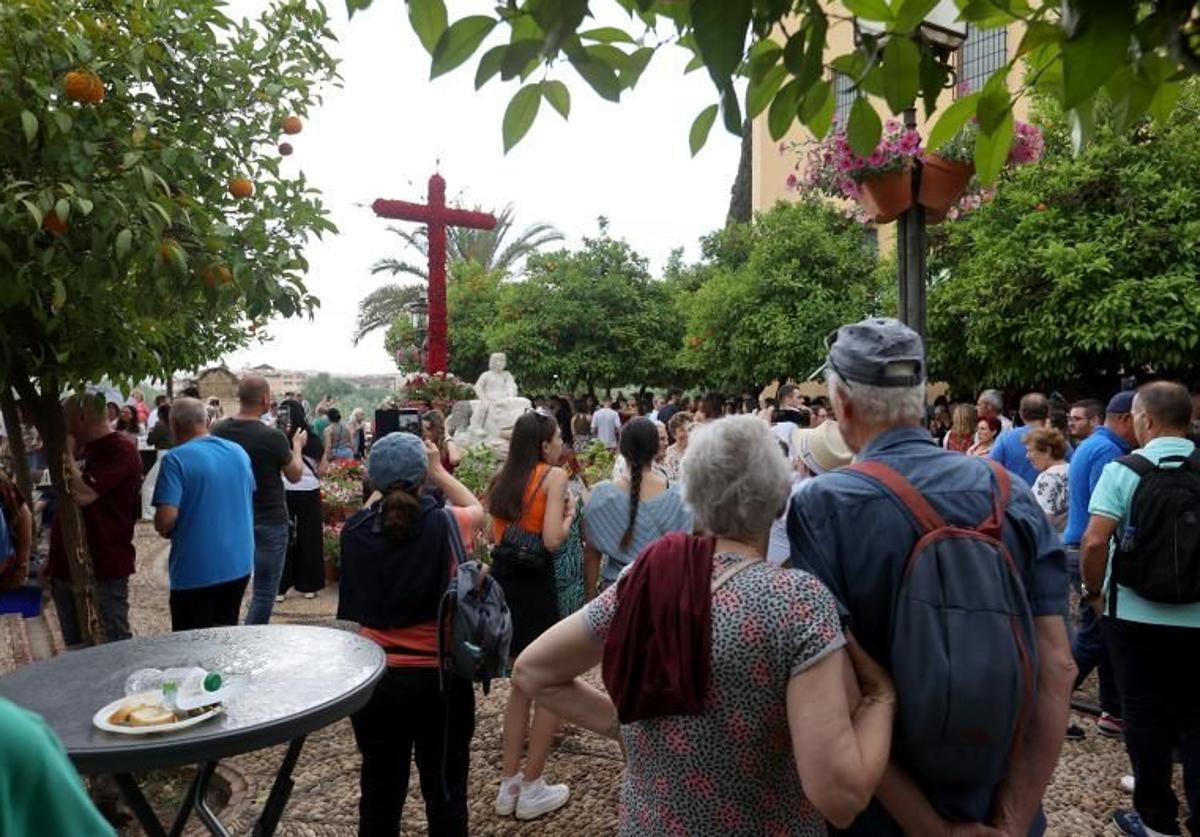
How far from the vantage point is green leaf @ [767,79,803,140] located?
150cm

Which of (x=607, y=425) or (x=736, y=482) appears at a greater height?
(x=736, y=482)

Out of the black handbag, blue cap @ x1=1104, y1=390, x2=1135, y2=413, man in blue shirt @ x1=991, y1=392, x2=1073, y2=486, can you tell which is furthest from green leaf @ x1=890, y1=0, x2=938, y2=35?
man in blue shirt @ x1=991, y1=392, x2=1073, y2=486

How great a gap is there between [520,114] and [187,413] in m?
3.97

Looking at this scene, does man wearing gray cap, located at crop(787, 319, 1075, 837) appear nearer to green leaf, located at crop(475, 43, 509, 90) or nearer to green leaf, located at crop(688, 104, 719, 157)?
green leaf, located at crop(688, 104, 719, 157)

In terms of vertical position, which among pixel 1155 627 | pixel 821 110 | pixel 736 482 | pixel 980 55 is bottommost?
pixel 1155 627

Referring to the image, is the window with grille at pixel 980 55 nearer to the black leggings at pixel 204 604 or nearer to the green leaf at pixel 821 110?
the black leggings at pixel 204 604

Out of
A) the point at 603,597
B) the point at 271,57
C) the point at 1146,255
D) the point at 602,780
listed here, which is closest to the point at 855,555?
the point at 603,597

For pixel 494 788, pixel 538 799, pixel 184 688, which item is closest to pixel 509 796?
pixel 538 799

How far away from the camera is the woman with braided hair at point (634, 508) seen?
4.10 m

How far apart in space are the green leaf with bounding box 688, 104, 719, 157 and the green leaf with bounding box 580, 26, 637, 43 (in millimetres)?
267

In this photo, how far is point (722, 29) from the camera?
107 cm

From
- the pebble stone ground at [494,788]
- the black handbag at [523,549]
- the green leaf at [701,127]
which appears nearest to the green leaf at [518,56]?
the green leaf at [701,127]

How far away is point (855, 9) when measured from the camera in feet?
4.60

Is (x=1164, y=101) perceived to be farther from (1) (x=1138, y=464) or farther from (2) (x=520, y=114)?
(1) (x=1138, y=464)
